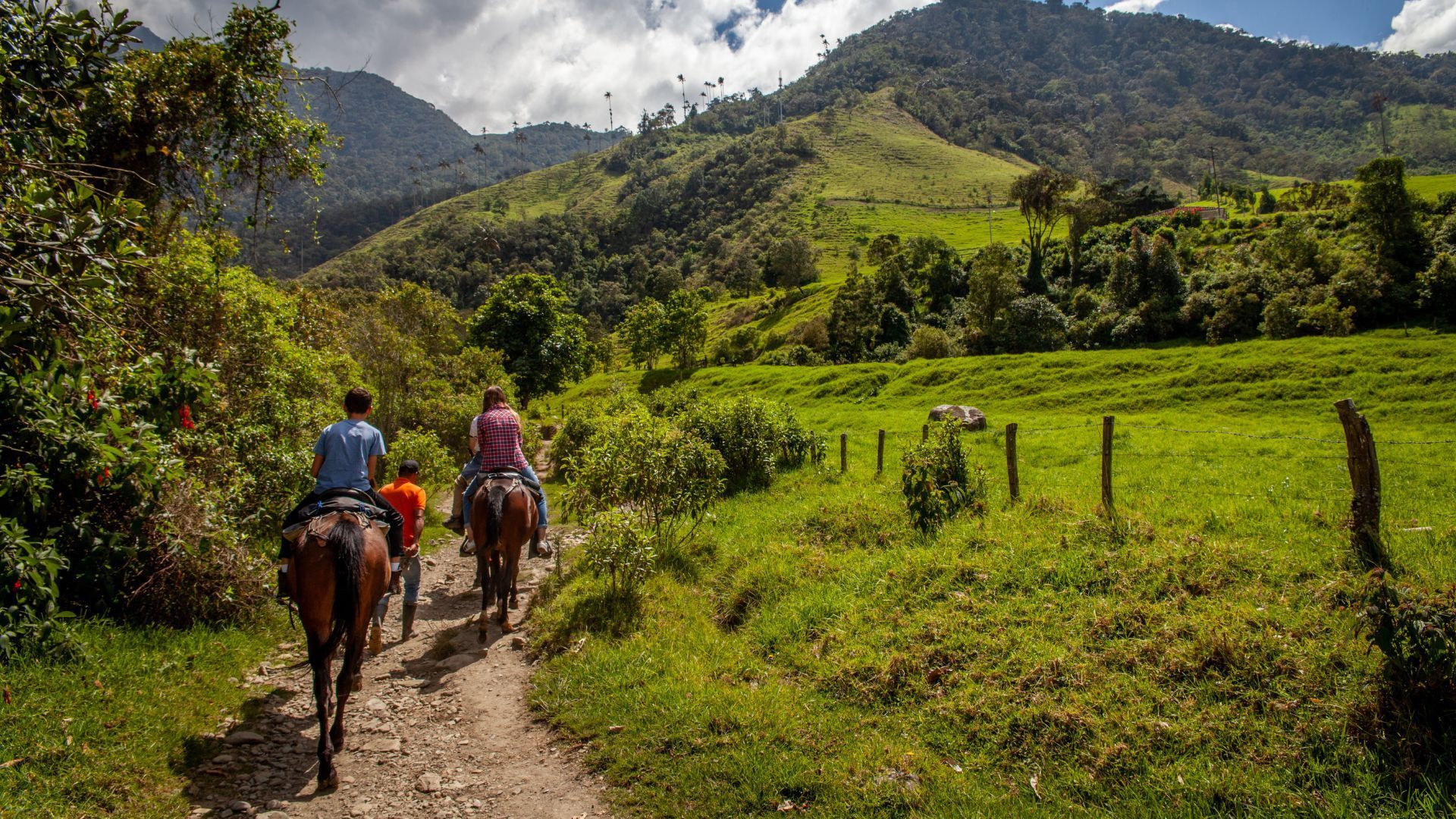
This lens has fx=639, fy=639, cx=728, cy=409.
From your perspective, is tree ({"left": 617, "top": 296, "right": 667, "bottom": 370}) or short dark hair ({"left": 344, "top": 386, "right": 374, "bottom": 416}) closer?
short dark hair ({"left": 344, "top": 386, "right": 374, "bottom": 416})

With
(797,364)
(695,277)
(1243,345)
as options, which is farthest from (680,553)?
(695,277)

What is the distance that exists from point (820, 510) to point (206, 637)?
380 inches

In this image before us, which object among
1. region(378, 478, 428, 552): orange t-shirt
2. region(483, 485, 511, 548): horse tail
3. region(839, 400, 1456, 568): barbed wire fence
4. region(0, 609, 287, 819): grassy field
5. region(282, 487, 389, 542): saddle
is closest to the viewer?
region(0, 609, 287, 819): grassy field

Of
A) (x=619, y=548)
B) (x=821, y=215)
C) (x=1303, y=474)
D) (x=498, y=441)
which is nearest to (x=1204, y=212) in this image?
(x=821, y=215)

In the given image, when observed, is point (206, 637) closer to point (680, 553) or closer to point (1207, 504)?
point (680, 553)

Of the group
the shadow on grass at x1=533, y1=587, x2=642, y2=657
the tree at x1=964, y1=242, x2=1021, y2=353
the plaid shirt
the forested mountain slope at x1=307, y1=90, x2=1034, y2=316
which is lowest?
the shadow on grass at x1=533, y1=587, x2=642, y2=657

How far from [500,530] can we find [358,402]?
2.69 m

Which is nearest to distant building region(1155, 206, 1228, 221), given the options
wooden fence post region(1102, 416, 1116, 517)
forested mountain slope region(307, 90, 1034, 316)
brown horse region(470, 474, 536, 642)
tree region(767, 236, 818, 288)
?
forested mountain slope region(307, 90, 1034, 316)

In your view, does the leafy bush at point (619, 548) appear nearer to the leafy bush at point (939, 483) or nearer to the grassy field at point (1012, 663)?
the grassy field at point (1012, 663)

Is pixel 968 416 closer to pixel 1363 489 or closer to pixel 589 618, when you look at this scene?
pixel 1363 489

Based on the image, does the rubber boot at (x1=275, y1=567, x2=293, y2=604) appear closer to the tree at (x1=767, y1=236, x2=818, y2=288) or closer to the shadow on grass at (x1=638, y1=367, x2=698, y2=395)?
the shadow on grass at (x1=638, y1=367, x2=698, y2=395)

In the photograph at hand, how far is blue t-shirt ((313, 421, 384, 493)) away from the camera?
7.05m

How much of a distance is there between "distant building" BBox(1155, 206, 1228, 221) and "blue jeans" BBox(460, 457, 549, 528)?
8904 centimetres

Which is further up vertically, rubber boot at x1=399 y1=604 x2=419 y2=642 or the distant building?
the distant building
